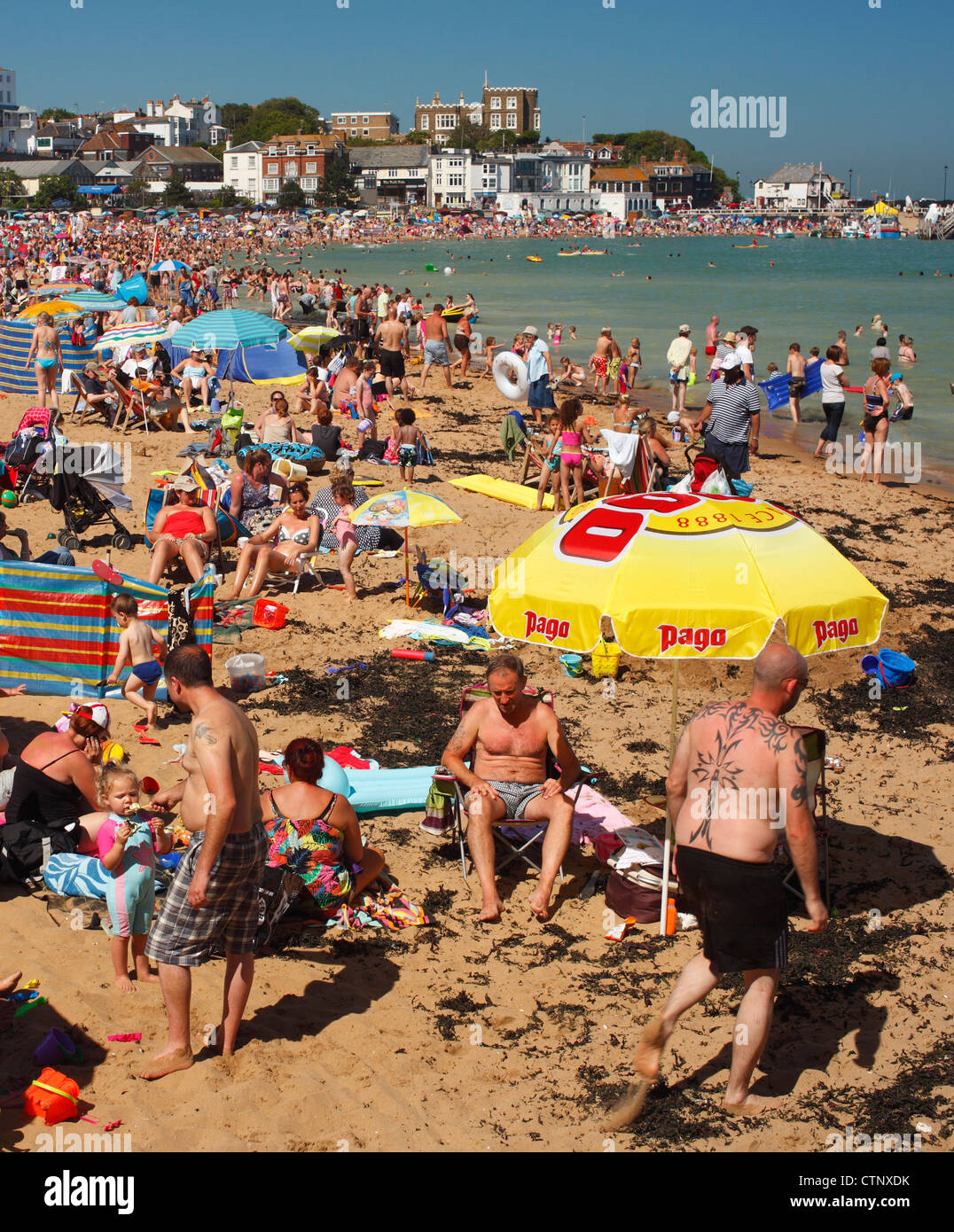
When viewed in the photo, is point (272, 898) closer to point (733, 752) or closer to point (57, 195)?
point (733, 752)

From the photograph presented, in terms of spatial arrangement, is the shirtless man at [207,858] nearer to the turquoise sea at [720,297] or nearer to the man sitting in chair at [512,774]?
the man sitting in chair at [512,774]

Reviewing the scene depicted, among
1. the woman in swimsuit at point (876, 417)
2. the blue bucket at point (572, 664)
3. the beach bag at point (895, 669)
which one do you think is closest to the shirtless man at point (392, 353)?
the woman in swimsuit at point (876, 417)

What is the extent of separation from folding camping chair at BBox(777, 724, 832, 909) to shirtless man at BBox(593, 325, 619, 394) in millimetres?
15588

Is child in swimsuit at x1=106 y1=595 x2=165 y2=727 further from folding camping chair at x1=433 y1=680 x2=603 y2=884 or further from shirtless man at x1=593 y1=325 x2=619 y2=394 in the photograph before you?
shirtless man at x1=593 y1=325 x2=619 y2=394

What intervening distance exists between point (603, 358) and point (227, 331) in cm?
777

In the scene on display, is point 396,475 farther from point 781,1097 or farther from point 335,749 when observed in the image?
point 781,1097

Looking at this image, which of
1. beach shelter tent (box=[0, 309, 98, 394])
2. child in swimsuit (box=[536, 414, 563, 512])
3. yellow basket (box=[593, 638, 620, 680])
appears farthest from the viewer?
beach shelter tent (box=[0, 309, 98, 394])

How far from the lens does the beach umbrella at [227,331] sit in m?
15.4

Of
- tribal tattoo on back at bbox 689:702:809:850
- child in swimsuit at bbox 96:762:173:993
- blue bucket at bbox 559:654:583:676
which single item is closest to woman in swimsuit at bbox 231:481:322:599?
blue bucket at bbox 559:654:583:676

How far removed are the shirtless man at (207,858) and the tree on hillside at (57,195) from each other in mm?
104315

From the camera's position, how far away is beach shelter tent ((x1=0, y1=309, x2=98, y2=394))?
16.5 meters

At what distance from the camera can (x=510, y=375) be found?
17234mm
